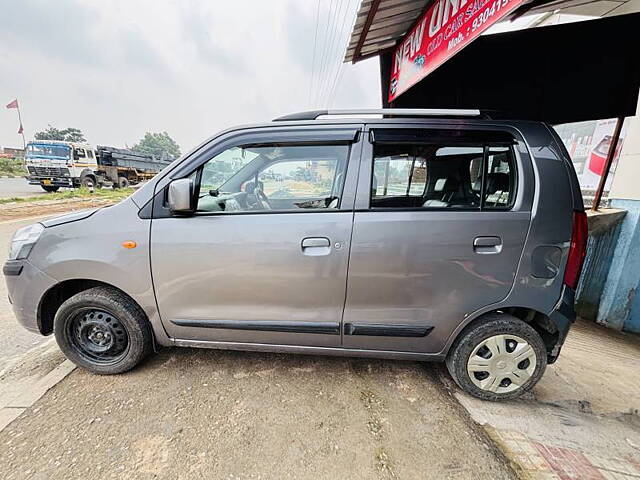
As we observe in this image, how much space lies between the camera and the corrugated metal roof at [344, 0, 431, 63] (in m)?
3.69

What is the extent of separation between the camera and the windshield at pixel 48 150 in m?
15.4

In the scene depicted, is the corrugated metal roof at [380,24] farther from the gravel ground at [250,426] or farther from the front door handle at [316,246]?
the gravel ground at [250,426]

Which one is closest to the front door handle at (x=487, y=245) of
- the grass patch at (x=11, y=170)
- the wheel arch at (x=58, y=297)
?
the wheel arch at (x=58, y=297)

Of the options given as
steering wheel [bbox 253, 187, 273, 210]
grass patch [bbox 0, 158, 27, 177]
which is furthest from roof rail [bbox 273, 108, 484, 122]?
grass patch [bbox 0, 158, 27, 177]

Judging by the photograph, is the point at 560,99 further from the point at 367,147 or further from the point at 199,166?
the point at 199,166

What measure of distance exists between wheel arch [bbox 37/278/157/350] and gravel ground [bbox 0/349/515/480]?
416mm

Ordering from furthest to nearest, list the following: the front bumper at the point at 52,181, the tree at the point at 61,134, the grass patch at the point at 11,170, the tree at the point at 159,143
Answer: the tree at the point at 159,143 < the tree at the point at 61,134 < the grass patch at the point at 11,170 < the front bumper at the point at 52,181

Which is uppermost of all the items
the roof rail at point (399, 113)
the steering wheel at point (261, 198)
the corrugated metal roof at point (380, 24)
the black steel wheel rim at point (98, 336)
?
the corrugated metal roof at point (380, 24)

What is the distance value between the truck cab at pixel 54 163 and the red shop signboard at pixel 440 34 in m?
18.7

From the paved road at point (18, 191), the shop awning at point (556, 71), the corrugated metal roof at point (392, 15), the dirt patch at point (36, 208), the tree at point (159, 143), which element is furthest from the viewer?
the tree at point (159, 143)

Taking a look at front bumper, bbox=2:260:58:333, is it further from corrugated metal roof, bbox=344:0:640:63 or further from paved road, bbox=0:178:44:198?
paved road, bbox=0:178:44:198

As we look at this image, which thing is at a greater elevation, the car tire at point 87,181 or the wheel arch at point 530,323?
the car tire at point 87,181

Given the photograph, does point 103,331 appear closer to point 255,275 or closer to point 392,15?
point 255,275

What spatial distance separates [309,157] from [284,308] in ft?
3.48
